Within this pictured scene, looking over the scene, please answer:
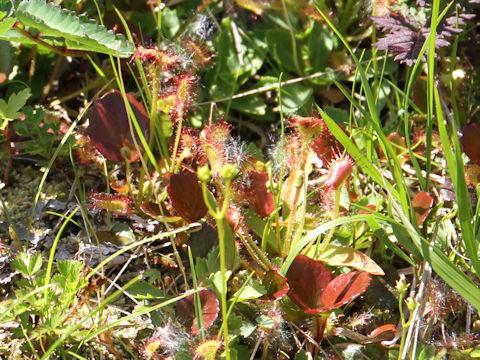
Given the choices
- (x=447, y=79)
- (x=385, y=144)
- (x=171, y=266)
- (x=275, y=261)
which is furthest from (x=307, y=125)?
(x=447, y=79)

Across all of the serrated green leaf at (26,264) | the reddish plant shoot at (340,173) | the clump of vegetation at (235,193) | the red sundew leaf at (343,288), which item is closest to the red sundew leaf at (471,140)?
the clump of vegetation at (235,193)

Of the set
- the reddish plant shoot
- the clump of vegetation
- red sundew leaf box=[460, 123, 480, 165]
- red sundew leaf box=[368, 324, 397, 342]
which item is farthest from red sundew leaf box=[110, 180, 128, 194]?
red sundew leaf box=[460, 123, 480, 165]

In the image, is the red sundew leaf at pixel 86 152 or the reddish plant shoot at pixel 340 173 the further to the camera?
the red sundew leaf at pixel 86 152

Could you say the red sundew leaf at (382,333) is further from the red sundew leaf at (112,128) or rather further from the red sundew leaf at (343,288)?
the red sundew leaf at (112,128)

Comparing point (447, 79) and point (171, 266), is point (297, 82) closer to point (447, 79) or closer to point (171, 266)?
point (447, 79)

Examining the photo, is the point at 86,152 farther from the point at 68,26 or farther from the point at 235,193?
the point at 235,193

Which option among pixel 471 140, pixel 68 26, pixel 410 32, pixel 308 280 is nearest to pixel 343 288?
pixel 308 280
